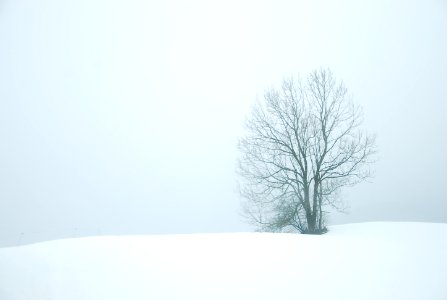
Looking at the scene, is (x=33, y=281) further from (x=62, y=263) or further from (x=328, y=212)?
(x=328, y=212)

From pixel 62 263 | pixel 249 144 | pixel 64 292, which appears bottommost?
pixel 64 292

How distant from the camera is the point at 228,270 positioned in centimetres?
479

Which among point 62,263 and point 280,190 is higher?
point 280,190

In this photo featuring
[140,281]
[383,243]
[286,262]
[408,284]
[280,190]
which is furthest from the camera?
[280,190]

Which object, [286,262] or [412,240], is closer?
[286,262]

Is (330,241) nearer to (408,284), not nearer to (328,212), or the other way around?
(408,284)

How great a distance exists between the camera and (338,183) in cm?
1431

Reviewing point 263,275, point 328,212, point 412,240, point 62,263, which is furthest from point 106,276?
point 328,212

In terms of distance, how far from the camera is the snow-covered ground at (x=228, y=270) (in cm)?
411

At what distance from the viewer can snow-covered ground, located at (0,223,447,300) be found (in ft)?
13.5

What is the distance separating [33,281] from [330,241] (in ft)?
19.8

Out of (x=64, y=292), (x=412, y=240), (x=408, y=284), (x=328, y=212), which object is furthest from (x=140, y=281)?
(x=328, y=212)

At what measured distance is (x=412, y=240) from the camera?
674cm

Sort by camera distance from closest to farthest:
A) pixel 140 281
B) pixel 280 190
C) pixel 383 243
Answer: pixel 140 281
pixel 383 243
pixel 280 190
